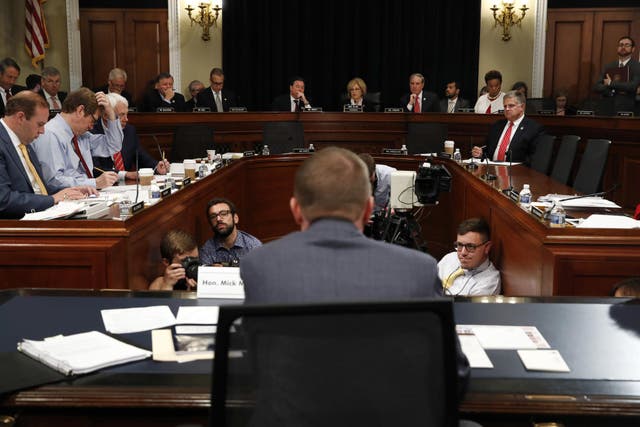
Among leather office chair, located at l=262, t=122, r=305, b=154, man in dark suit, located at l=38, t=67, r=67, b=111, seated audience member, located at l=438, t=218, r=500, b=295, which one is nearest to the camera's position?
seated audience member, located at l=438, t=218, r=500, b=295

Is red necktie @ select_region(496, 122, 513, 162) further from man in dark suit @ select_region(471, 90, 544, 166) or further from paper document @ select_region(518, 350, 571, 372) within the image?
paper document @ select_region(518, 350, 571, 372)

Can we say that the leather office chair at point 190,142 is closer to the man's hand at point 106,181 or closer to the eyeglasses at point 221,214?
the man's hand at point 106,181

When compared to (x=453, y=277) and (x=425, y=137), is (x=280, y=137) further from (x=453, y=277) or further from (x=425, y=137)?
(x=453, y=277)

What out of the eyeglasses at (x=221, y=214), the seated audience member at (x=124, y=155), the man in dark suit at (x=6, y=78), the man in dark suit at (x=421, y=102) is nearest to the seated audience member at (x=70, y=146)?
the seated audience member at (x=124, y=155)

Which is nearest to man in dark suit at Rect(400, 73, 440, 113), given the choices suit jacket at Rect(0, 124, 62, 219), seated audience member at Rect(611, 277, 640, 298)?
suit jacket at Rect(0, 124, 62, 219)

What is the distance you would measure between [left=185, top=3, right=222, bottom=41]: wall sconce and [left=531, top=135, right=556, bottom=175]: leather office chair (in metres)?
5.35

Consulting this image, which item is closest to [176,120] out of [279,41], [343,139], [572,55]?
[343,139]

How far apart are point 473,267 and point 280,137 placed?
3.82m

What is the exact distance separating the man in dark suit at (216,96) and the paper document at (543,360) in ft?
24.0

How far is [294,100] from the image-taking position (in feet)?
28.1

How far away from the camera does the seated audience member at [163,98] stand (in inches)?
323

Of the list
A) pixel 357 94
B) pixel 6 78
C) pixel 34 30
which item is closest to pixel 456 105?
pixel 357 94

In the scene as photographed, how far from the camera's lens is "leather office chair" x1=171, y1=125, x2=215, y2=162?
23.4ft

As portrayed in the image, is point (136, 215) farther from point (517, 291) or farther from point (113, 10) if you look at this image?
point (113, 10)
